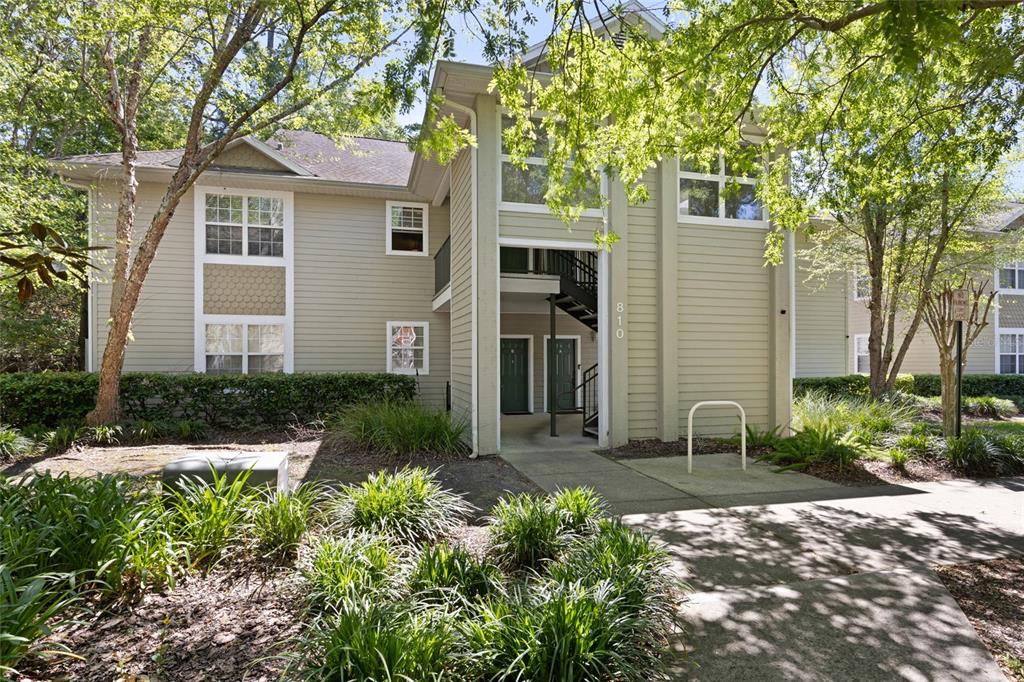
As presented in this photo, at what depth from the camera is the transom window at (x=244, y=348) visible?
40.4ft

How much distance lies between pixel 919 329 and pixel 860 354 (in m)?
2.06

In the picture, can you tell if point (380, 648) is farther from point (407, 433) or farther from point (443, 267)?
point (443, 267)

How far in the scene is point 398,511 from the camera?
418cm

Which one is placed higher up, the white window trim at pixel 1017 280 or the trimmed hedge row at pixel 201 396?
the white window trim at pixel 1017 280

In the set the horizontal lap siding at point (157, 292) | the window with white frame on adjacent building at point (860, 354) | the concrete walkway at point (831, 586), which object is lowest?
the concrete walkway at point (831, 586)

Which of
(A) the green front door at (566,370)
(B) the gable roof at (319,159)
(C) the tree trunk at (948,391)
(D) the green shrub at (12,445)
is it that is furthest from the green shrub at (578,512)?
(A) the green front door at (566,370)

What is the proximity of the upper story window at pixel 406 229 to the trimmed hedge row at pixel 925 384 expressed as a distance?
1171 cm

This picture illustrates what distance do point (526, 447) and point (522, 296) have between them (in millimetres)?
3511

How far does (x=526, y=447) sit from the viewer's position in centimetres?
912

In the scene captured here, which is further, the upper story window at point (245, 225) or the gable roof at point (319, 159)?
the upper story window at point (245, 225)

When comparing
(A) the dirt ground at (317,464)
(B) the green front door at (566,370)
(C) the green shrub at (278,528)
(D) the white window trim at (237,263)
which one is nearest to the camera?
(C) the green shrub at (278,528)

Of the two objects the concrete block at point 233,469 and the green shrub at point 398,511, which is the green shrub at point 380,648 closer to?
the green shrub at point 398,511

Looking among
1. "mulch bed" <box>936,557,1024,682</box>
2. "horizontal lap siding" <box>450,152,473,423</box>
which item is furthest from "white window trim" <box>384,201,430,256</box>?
"mulch bed" <box>936,557,1024,682</box>

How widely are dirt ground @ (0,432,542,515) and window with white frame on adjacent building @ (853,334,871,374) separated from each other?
17170mm
